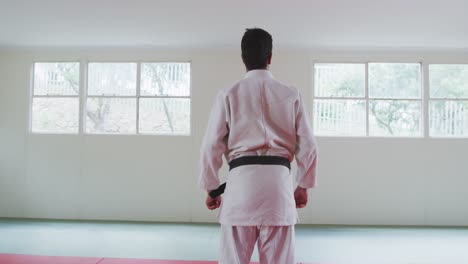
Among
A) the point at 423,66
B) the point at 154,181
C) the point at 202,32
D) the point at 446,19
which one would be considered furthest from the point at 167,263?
the point at 423,66

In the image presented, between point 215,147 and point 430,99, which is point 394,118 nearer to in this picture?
point 430,99

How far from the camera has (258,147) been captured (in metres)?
1.15

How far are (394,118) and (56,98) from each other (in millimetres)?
4828

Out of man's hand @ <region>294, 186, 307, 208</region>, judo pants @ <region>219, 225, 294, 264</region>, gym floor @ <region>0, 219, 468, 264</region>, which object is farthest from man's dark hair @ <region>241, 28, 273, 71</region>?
gym floor @ <region>0, 219, 468, 264</region>

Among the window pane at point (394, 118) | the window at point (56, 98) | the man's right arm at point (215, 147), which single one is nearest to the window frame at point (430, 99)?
the window pane at point (394, 118)

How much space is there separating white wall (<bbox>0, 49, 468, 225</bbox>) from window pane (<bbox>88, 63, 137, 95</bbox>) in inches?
5.2

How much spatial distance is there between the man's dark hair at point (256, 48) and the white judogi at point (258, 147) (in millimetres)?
43

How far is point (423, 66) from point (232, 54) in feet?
8.77

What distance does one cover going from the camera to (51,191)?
4.71 meters

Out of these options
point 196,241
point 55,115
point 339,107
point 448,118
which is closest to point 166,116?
point 55,115

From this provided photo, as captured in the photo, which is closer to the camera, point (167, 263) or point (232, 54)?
point (167, 263)

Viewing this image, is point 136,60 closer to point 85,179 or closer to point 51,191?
point 85,179

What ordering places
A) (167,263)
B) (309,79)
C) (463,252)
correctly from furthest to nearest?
1. (309,79)
2. (463,252)
3. (167,263)

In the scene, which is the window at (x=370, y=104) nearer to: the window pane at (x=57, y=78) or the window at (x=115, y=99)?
the window at (x=115, y=99)
